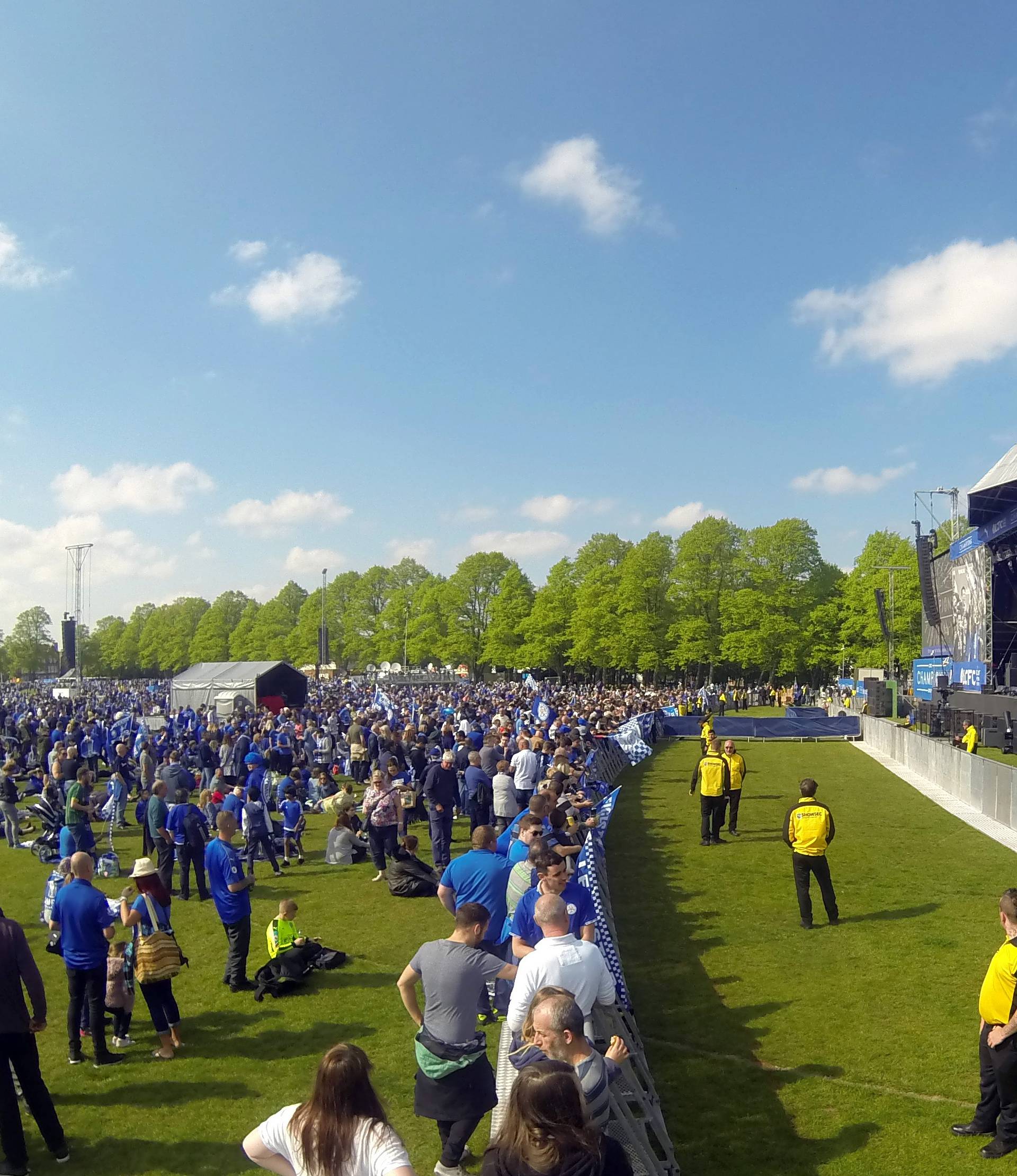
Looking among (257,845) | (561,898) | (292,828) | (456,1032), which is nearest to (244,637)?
(292,828)

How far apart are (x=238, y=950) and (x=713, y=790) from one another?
26.8ft

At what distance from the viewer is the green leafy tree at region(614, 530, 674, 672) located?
6322 cm

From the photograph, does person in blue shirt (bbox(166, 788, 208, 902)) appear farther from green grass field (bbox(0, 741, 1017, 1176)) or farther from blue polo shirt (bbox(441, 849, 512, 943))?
blue polo shirt (bbox(441, 849, 512, 943))

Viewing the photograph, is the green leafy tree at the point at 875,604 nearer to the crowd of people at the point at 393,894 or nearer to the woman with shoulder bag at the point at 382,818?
the crowd of people at the point at 393,894

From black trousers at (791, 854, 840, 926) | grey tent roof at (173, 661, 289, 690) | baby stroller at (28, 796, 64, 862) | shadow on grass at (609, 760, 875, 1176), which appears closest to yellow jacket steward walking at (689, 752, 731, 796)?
shadow on grass at (609, 760, 875, 1176)

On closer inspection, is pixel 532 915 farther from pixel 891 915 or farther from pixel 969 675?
pixel 969 675

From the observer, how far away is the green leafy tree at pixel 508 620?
73.9 m

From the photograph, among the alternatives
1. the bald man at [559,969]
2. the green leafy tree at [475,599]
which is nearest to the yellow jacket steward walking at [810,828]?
the bald man at [559,969]

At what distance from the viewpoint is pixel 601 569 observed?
223ft

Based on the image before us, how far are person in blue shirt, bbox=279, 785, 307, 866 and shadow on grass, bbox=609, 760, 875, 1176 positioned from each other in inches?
195

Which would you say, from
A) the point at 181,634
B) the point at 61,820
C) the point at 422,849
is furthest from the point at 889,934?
the point at 181,634

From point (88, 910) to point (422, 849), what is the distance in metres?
8.33

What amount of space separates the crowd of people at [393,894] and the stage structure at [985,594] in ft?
55.1

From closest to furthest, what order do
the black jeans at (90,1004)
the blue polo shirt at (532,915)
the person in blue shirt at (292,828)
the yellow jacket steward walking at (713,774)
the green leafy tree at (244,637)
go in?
the blue polo shirt at (532,915) → the black jeans at (90,1004) → the person in blue shirt at (292,828) → the yellow jacket steward walking at (713,774) → the green leafy tree at (244,637)
